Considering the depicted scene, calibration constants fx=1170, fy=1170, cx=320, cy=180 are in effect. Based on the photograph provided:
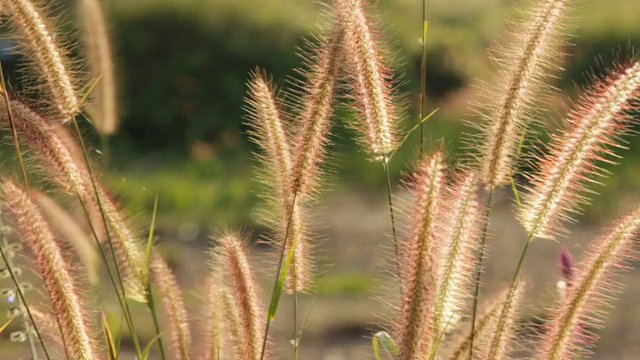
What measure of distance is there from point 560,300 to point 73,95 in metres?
0.73

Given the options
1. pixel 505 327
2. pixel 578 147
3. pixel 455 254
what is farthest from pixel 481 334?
pixel 578 147

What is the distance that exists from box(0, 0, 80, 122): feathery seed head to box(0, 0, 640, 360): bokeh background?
371 cm

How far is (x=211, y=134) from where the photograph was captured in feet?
23.2

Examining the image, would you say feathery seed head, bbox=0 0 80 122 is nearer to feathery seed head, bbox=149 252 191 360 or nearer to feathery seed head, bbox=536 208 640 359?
feathery seed head, bbox=149 252 191 360

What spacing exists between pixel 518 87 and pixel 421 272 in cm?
32

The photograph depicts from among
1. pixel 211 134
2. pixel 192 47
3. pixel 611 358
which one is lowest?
pixel 611 358

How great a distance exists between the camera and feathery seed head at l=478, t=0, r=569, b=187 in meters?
1.55

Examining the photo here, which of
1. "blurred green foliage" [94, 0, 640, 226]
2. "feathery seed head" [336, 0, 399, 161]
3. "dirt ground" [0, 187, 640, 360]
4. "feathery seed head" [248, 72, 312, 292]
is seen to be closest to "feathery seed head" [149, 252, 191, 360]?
"feathery seed head" [248, 72, 312, 292]

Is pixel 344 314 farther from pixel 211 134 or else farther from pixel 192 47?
pixel 192 47

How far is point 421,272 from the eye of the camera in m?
1.39

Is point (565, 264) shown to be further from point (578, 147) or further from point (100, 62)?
point (100, 62)

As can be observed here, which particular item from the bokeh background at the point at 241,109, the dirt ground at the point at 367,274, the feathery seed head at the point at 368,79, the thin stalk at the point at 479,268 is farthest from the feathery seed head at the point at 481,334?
the bokeh background at the point at 241,109

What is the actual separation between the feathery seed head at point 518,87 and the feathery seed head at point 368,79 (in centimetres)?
14

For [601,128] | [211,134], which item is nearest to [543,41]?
[601,128]
